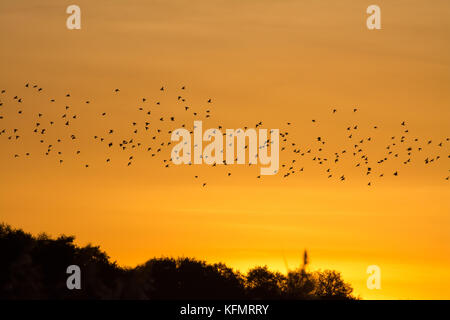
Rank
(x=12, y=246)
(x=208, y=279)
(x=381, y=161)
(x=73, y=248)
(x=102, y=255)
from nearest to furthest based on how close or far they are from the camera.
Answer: (x=381, y=161) → (x=12, y=246) → (x=73, y=248) → (x=102, y=255) → (x=208, y=279)

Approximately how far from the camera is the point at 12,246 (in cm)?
11519

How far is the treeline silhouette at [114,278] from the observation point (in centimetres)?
10800

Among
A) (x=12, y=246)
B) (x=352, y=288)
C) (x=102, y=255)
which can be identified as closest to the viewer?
(x=12, y=246)

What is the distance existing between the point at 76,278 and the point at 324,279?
73.7 metres

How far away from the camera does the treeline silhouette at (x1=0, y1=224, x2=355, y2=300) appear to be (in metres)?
108

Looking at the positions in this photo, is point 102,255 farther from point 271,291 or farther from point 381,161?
point 381,161

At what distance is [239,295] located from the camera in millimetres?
146750

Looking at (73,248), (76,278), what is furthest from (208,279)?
(76,278)

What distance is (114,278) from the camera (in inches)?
5108

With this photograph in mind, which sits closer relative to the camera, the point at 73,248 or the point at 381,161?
the point at 381,161

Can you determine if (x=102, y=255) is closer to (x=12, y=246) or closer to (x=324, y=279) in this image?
(x=12, y=246)
